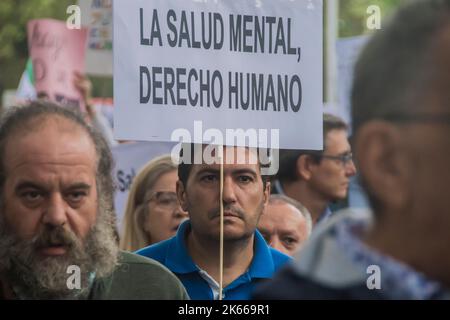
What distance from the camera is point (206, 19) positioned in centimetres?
473

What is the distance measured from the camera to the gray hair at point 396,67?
181cm

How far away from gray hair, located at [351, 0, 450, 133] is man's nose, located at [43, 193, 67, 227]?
7.98ft

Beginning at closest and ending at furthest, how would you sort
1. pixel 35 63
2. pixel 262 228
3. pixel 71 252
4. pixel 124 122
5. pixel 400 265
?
pixel 400 265 < pixel 71 252 < pixel 124 122 < pixel 262 228 < pixel 35 63

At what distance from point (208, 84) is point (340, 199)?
2.91 feet

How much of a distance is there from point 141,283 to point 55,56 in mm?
2196

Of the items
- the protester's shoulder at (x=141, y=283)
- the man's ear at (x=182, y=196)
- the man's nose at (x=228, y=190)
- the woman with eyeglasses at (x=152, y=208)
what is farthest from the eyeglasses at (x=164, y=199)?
the protester's shoulder at (x=141, y=283)

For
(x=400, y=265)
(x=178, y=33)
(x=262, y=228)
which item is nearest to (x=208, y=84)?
(x=178, y=33)

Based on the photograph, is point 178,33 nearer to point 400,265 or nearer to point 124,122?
point 124,122

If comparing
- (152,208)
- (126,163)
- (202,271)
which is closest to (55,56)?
(126,163)

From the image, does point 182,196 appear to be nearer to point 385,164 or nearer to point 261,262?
point 261,262

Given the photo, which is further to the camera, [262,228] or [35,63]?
[35,63]

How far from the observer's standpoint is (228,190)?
4.63 metres

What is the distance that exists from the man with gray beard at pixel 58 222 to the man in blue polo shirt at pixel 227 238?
0.35 meters

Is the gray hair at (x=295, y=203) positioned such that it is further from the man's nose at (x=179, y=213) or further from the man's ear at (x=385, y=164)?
the man's ear at (x=385, y=164)
